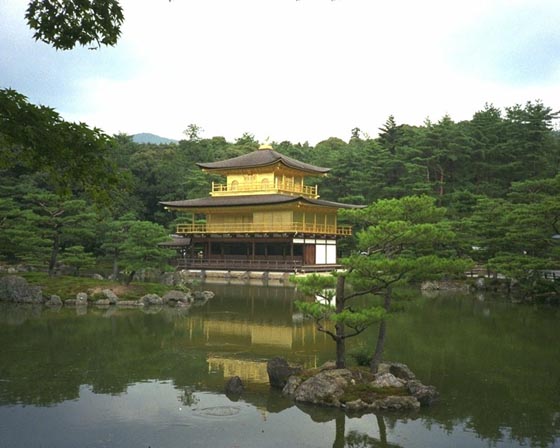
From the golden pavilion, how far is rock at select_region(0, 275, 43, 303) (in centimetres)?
1746

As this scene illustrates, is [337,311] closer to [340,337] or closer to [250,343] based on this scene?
[340,337]

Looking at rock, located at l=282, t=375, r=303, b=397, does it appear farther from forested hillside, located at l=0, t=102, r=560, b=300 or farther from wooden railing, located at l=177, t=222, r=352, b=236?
wooden railing, located at l=177, t=222, r=352, b=236

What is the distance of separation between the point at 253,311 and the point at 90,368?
960cm

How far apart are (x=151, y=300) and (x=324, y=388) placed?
47.1 feet

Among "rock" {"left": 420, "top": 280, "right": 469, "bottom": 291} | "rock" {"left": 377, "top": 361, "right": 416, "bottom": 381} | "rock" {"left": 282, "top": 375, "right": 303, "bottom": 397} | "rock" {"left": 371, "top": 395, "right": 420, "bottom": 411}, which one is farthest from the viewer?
"rock" {"left": 420, "top": 280, "right": 469, "bottom": 291}

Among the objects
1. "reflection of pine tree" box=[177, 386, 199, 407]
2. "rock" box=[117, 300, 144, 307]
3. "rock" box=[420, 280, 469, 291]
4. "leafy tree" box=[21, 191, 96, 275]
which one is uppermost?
"leafy tree" box=[21, 191, 96, 275]

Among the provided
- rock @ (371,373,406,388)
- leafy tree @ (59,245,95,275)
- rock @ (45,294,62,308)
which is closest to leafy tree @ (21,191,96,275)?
leafy tree @ (59,245,95,275)

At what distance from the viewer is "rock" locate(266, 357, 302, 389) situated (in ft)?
33.7

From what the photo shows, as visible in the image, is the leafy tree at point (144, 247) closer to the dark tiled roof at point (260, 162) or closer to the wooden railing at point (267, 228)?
the wooden railing at point (267, 228)

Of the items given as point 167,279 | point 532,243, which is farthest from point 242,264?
point 532,243

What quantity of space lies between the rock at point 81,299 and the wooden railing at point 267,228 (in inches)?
691

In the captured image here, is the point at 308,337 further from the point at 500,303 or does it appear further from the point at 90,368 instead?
the point at 500,303

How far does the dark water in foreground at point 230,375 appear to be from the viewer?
7926mm

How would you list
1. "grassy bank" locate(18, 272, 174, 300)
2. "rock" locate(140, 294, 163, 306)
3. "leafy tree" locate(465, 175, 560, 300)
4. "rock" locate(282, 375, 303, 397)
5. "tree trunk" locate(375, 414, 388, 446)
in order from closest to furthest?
"tree trunk" locate(375, 414, 388, 446) → "rock" locate(282, 375, 303, 397) → "rock" locate(140, 294, 163, 306) → "grassy bank" locate(18, 272, 174, 300) → "leafy tree" locate(465, 175, 560, 300)
